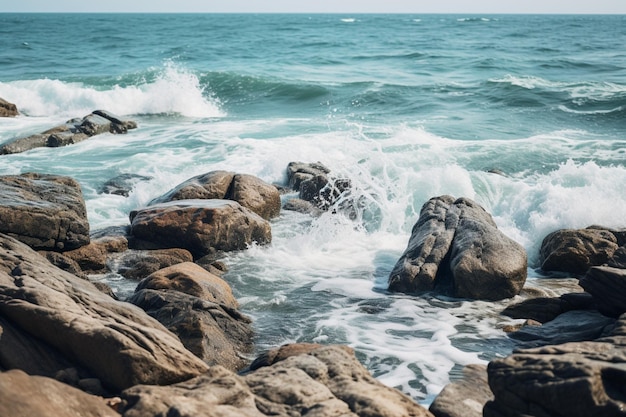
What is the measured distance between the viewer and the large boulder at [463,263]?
8.19 meters

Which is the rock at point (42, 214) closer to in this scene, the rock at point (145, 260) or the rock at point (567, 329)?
the rock at point (145, 260)

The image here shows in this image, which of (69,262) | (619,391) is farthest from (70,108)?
(619,391)

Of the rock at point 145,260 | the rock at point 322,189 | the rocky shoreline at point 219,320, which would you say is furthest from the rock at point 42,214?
the rock at point 322,189

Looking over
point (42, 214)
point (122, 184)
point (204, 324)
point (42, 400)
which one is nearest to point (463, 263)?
point (204, 324)

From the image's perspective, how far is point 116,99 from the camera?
2517cm

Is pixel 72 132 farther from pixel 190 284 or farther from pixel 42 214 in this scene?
pixel 190 284

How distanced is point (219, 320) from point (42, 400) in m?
3.00

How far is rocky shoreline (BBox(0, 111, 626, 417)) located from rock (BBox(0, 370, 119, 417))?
11 mm

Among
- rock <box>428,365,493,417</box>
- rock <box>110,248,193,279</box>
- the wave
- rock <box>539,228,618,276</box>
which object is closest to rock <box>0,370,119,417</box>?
rock <box>428,365,493,417</box>

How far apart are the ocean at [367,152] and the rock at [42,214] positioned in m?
0.70

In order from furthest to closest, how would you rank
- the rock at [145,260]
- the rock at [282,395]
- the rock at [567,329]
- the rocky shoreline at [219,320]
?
the rock at [145,260], the rock at [567,329], the rocky shoreline at [219,320], the rock at [282,395]

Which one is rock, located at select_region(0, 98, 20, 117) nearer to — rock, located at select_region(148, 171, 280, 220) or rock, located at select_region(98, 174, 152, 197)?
rock, located at select_region(98, 174, 152, 197)

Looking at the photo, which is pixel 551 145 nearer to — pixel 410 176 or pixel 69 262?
pixel 410 176

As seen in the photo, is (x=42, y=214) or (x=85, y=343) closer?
(x=85, y=343)
